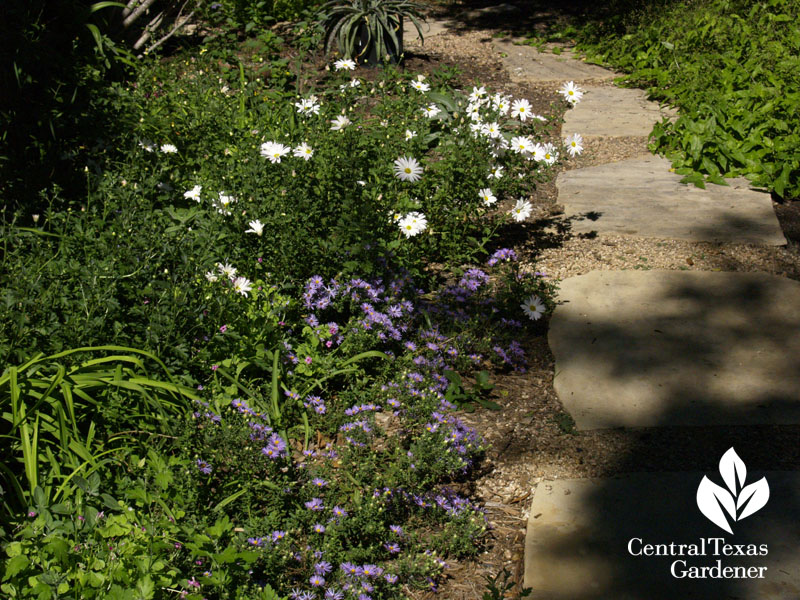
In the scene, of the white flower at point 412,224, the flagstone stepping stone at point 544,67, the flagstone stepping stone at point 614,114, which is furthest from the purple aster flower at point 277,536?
the flagstone stepping stone at point 544,67

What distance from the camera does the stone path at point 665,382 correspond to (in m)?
2.19

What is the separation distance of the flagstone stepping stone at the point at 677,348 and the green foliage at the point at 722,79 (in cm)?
123

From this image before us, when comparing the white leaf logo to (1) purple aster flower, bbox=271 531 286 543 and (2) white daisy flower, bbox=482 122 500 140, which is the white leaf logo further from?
(2) white daisy flower, bbox=482 122 500 140

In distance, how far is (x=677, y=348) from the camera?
3.21 meters

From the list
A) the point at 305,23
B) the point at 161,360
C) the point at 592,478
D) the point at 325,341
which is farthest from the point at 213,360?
the point at 305,23

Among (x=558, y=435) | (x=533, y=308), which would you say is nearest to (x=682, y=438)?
(x=558, y=435)

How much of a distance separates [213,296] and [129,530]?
941mm

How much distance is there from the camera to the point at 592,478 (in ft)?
8.46

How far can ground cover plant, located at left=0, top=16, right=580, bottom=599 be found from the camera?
7.06ft

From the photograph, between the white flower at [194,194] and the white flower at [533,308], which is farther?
the white flower at [194,194]

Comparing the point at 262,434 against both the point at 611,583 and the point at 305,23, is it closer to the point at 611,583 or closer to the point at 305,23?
the point at 611,583

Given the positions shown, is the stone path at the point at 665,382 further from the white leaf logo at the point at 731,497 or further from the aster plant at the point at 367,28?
the aster plant at the point at 367,28

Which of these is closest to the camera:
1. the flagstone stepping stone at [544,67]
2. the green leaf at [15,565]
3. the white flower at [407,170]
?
the green leaf at [15,565]

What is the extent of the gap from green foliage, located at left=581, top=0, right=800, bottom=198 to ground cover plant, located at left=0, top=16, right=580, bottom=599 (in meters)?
1.38
